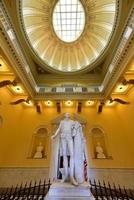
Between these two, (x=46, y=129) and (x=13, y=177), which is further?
(x=46, y=129)

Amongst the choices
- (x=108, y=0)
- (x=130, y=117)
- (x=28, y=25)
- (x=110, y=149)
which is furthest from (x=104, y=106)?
(x=28, y=25)

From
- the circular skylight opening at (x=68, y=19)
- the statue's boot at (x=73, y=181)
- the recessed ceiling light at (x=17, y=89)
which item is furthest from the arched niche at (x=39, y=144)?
the circular skylight opening at (x=68, y=19)

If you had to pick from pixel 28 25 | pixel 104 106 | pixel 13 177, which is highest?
pixel 28 25

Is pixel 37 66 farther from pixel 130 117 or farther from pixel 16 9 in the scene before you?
pixel 130 117

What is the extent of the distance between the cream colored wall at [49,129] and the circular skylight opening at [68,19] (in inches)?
321

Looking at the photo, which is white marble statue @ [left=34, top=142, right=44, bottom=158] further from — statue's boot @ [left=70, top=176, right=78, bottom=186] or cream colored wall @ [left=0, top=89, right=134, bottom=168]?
statue's boot @ [left=70, top=176, right=78, bottom=186]

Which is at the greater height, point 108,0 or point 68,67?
point 108,0

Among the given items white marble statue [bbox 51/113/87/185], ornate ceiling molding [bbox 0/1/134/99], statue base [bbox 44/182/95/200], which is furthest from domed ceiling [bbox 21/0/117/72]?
statue base [bbox 44/182/95/200]

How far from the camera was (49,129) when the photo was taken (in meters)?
13.4

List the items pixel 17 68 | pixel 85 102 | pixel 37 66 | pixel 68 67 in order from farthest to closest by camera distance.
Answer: pixel 68 67 < pixel 37 66 < pixel 85 102 < pixel 17 68

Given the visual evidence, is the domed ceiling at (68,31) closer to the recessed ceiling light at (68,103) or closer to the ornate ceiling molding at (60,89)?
the ornate ceiling molding at (60,89)

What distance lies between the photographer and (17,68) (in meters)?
9.76

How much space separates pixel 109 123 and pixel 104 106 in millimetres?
1521

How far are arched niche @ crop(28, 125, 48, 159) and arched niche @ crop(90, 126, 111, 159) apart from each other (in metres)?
3.95
